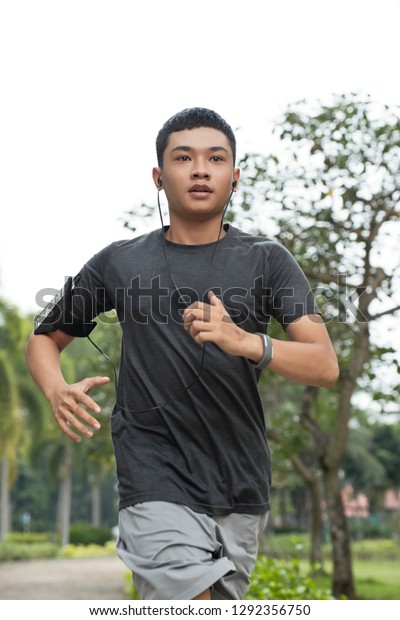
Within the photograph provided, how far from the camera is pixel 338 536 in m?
11.5

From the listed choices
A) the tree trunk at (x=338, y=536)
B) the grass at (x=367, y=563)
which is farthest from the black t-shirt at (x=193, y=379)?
the tree trunk at (x=338, y=536)

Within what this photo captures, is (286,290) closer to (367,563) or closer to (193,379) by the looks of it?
(193,379)

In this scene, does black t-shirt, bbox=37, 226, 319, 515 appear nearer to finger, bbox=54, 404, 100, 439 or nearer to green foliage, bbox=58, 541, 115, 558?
finger, bbox=54, 404, 100, 439

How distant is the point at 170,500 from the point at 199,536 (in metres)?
0.13

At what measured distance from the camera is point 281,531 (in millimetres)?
48969

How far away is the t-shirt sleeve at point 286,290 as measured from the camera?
9.23 feet

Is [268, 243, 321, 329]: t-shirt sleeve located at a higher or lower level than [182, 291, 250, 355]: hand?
higher

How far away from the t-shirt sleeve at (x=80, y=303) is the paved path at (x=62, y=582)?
13.3m

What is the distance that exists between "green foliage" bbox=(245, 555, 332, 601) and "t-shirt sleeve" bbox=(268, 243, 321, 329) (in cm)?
339

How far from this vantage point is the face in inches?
114

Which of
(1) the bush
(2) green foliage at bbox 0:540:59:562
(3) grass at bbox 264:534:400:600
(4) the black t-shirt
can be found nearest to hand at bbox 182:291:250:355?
(4) the black t-shirt
